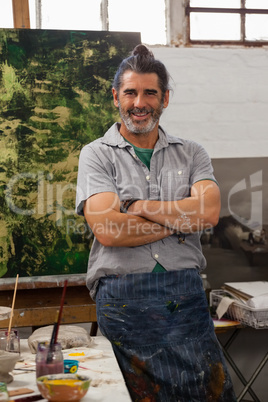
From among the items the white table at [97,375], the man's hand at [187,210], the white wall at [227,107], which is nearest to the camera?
the white table at [97,375]

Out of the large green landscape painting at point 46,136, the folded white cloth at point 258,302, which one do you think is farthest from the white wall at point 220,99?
the folded white cloth at point 258,302

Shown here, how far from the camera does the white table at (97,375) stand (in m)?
1.41

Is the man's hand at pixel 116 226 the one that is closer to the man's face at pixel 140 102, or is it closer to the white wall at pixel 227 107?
the man's face at pixel 140 102

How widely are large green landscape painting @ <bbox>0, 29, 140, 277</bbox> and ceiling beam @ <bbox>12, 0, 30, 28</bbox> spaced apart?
0.35m

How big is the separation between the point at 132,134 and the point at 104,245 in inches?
21.8

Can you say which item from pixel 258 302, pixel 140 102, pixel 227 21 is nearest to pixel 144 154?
pixel 140 102

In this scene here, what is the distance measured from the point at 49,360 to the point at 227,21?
3.07 meters

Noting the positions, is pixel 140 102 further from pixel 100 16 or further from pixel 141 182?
pixel 100 16

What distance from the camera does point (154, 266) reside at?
6.99ft

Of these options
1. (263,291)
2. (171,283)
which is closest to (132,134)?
(171,283)

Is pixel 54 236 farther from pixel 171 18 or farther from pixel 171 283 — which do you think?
pixel 171 18

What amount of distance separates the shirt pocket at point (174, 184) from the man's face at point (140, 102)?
8.8 inches

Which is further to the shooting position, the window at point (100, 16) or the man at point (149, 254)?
the window at point (100, 16)

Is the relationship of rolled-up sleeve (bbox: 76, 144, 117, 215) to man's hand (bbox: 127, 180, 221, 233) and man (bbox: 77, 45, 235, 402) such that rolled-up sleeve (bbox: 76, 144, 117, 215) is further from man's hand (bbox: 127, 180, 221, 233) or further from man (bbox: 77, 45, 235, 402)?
man's hand (bbox: 127, 180, 221, 233)
